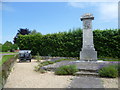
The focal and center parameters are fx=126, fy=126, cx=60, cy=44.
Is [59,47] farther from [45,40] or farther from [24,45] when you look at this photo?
[24,45]

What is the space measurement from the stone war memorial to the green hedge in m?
3.22

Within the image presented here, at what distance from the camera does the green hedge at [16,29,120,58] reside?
12.0m

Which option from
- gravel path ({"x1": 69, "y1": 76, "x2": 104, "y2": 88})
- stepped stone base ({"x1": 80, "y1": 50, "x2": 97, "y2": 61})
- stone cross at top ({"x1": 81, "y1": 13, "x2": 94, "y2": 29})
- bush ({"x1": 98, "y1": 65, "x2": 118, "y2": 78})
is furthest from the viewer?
stone cross at top ({"x1": 81, "y1": 13, "x2": 94, "y2": 29})

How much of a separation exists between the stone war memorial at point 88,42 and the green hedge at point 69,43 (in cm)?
322

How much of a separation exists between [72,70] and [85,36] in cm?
439

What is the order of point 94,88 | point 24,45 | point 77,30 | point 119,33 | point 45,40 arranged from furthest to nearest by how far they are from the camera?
point 24,45, point 45,40, point 77,30, point 119,33, point 94,88

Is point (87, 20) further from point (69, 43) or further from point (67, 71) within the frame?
point (67, 71)

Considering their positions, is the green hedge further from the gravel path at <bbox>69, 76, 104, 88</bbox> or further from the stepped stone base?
the gravel path at <bbox>69, 76, 104, 88</bbox>

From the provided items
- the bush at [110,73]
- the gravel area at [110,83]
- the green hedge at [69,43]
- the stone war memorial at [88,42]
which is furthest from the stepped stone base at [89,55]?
the gravel area at [110,83]

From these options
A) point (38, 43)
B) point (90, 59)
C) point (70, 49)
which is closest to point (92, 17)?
point (90, 59)

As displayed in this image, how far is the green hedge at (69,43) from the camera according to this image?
472 inches

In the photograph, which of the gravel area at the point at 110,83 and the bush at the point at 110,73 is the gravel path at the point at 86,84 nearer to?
the gravel area at the point at 110,83

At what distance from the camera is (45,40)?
49.0 feet

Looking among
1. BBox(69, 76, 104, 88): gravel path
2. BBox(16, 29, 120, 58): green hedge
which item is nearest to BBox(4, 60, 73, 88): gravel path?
BBox(69, 76, 104, 88): gravel path
